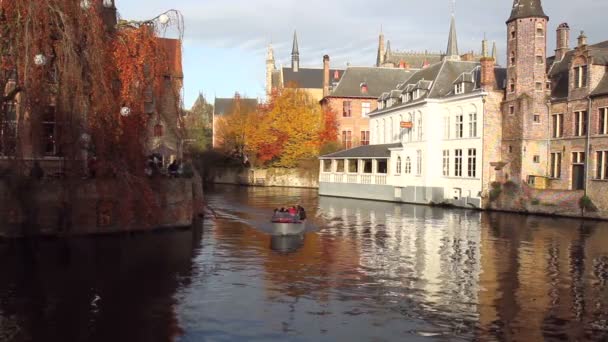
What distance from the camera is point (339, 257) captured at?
72.1 feet

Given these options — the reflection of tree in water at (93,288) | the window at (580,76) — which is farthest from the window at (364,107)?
the reflection of tree in water at (93,288)

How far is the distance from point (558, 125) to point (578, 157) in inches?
108

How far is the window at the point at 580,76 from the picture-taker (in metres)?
38.2

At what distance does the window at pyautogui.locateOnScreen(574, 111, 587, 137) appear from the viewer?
3809cm

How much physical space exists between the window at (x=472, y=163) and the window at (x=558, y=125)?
5486 mm

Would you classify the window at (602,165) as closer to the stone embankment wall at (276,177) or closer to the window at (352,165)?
the window at (352,165)

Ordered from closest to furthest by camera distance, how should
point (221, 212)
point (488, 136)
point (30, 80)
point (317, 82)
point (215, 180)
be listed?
point (30, 80), point (221, 212), point (488, 136), point (215, 180), point (317, 82)

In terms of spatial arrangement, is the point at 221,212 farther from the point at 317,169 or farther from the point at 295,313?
the point at 317,169

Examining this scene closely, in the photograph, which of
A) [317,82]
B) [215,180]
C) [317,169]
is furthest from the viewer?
[317,82]

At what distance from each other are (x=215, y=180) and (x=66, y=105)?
6529 centimetres

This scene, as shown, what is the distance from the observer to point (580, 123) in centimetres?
3841

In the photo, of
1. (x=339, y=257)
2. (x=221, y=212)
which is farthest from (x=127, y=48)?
(x=221, y=212)

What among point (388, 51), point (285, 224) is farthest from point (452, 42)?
point (285, 224)

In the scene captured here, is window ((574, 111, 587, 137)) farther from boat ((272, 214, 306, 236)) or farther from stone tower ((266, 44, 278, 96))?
stone tower ((266, 44, 278, 96))
